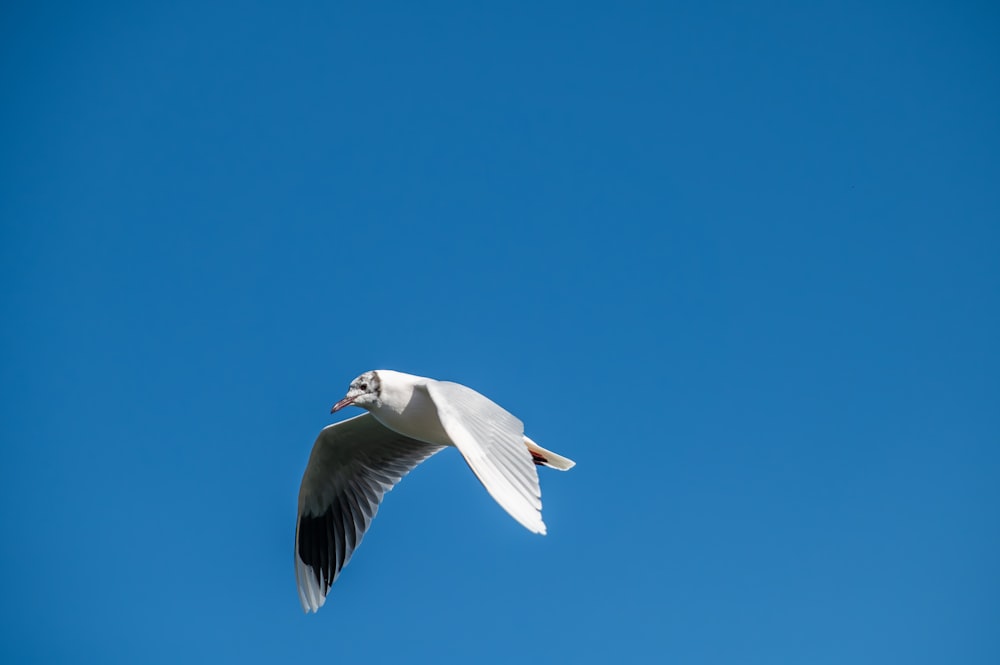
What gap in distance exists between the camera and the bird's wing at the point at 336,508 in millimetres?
6906

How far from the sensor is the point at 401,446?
23.0 ft

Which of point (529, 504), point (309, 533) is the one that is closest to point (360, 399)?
point (309, 533)

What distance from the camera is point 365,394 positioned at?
5.85 m

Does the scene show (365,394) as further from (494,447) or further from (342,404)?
(494,447)

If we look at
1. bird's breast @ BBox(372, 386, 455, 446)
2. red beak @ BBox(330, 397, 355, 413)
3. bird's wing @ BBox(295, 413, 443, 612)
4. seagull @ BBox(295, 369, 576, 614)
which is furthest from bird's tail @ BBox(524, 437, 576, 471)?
red beak @ BBox(330, 397, 355, 413)

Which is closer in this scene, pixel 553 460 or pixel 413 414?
pixel 413 414

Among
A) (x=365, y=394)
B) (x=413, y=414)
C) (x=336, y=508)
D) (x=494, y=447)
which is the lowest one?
(x=494, y=447)

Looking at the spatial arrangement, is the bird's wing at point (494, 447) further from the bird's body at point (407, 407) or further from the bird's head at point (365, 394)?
the bird's head at point (365, 394)

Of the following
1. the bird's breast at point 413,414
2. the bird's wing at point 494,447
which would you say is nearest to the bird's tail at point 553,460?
the bird's breast at point 413,414

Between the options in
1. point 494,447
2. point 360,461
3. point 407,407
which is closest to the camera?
point 494,447

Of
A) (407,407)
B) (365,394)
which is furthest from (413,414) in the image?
(365,394)

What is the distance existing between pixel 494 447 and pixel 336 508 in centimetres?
290

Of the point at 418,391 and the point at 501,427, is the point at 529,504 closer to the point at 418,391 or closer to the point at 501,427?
the point at 501,427

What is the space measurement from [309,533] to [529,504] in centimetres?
353
